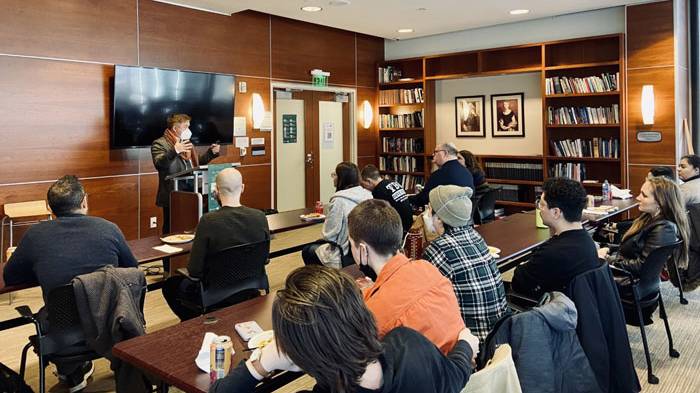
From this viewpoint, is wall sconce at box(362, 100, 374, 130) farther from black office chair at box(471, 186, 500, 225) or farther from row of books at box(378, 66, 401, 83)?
black office chair at box(471, 186, 500, 225)

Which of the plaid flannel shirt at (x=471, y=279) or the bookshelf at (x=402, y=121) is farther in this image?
the bookshelf at (x=402, y=121)

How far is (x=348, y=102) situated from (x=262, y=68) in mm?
1882

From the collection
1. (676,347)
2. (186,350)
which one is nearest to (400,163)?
(676,347)

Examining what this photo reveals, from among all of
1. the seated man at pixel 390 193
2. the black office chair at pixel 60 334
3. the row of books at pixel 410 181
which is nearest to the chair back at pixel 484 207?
the seated man at pixel 390 193

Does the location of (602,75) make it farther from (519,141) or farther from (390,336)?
(390,336)

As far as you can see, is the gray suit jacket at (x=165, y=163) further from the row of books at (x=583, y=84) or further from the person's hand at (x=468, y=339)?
the row of books at (x=583, y=84)

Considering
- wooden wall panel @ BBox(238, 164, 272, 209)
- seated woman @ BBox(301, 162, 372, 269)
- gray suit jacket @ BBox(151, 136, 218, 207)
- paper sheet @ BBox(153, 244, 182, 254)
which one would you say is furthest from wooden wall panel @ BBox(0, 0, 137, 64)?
seated woman @ BBox(301, 162, 372, 269)

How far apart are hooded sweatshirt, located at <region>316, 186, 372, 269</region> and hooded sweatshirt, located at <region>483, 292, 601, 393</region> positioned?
6.17 feet

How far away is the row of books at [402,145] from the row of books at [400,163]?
130 mm

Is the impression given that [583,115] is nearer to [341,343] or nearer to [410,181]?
[410,181]

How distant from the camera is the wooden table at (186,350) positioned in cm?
168

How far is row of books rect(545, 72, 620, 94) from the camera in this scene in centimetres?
684

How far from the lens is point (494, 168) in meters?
8.12

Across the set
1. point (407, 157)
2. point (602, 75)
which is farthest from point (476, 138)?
point (602, 75)
